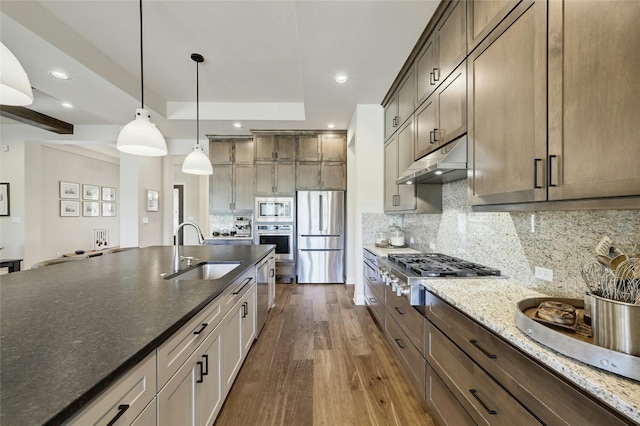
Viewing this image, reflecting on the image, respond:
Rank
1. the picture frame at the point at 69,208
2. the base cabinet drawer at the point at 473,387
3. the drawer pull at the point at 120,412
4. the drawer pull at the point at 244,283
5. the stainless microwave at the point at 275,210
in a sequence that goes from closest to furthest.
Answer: the drawer pull at the point at 120,412, the base cabinet drawer at the point at 473,387, the drawer pull at the point at 244,283, the stainless microwave at the point at 275,210, the picture frame at the point at 69,208

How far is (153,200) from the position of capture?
18.1 ft

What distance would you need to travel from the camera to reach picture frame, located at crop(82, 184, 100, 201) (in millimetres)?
6436

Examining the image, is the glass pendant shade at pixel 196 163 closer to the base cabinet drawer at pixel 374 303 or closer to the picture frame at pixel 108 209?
the base cabinet drawer at pixel 374 303

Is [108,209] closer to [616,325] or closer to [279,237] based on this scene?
[279,237]

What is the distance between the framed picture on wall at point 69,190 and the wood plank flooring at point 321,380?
6.13 m

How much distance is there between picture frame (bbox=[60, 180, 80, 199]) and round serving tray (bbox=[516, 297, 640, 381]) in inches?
326

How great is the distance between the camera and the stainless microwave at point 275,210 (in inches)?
195

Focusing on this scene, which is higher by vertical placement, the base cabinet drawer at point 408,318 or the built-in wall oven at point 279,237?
the built-in wall oven at point 279,237

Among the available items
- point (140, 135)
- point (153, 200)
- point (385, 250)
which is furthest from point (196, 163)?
point (153, 200)

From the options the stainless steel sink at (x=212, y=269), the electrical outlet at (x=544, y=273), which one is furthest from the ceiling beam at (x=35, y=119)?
the electrical outlet at (x=544, y=273)

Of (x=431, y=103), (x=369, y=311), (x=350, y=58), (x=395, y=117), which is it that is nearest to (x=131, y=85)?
(x=350, y=58)

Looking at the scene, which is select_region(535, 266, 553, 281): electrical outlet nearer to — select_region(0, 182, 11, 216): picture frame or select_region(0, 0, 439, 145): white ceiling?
select_region(0, 0, 439, 145): white ceiling

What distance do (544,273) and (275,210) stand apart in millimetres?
4160

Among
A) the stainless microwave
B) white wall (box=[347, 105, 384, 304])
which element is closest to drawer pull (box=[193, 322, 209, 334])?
white wall (box=[347, 105, 384, 304])
